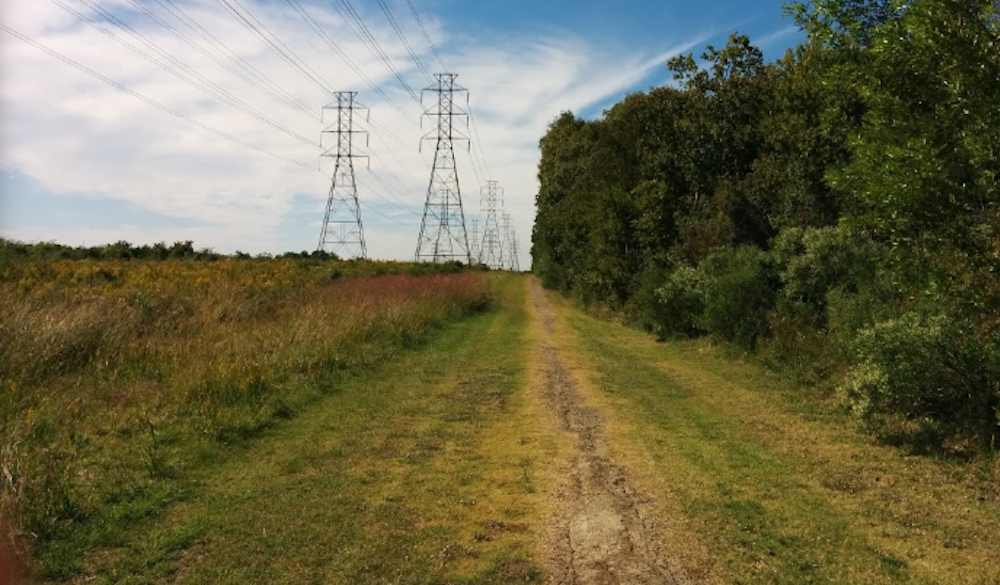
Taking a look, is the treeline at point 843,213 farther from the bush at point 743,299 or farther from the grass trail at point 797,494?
the grass trail at point 797,494

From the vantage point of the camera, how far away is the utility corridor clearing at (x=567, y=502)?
197 inches

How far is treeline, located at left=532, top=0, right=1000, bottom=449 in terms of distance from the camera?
7.01 meters

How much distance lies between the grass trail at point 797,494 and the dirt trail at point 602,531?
249 millimetres

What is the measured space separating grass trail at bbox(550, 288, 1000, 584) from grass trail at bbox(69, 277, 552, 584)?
4.74ft

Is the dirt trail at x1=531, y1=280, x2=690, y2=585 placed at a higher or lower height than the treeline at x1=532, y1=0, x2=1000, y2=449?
lower

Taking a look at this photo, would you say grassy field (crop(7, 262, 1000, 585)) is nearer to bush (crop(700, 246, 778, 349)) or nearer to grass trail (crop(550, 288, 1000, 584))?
grass trail (crop(550, 288, 1000, 584))

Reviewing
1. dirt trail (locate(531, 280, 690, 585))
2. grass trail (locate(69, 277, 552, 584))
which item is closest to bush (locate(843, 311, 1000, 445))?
dirt trail (locate(531, 280, 690, 585))

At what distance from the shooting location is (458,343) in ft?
64.3

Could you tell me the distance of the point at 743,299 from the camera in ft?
56.3

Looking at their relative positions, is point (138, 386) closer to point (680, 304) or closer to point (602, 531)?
point (602, 531)

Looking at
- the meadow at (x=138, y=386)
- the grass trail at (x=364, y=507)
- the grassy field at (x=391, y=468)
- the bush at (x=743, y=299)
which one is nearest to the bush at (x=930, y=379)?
the grassy field at (x=391, y=468)

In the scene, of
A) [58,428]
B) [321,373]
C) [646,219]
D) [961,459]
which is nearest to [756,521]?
[961,459]

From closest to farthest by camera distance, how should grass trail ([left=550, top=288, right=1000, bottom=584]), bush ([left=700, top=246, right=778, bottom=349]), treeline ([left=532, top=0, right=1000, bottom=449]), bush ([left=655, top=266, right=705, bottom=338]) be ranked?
1. grass trail ([left=550, top=288, right=1000, bottom=584])
2. treeline ([left=532, top=0, right=1000, bottom=449])
3. bush ([left=700, top=246, right=778, bottom=349])
4. bush ([left=655, top=266, right=705, bottom=338])

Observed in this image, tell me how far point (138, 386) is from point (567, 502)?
7235 millimetres
